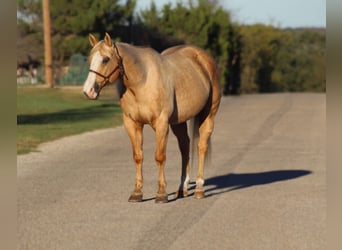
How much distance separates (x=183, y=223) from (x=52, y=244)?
4.92 ft

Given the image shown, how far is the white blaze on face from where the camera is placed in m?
7.55

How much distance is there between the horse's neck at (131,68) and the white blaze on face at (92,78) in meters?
0.41

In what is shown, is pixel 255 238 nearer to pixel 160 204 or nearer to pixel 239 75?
pixel 160 204

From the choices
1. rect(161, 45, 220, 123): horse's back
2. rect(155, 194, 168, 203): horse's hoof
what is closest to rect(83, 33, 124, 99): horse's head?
rect(161, 45, 220, 123): horse's back

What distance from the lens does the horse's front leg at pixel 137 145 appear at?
28.1 feet

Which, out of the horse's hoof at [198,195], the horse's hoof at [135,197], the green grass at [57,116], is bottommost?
the green grass at [57,116]

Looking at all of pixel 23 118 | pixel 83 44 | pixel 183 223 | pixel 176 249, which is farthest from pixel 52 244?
pixel 83 44

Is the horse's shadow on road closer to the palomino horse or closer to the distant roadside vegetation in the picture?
the palomino horse

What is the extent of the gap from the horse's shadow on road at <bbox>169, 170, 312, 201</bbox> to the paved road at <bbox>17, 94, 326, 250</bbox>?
0.04 ft

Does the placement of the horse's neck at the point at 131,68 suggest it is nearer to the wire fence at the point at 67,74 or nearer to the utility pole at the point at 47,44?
the utility pole at the point at 47,44

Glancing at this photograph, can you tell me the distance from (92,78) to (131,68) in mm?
680

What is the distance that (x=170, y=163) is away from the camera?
13.0 m

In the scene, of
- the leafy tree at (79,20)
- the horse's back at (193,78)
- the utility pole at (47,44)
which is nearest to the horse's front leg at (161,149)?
the horse's back at (193,78)

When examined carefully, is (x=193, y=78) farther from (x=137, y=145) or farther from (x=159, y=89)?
(x=137, y=145)
